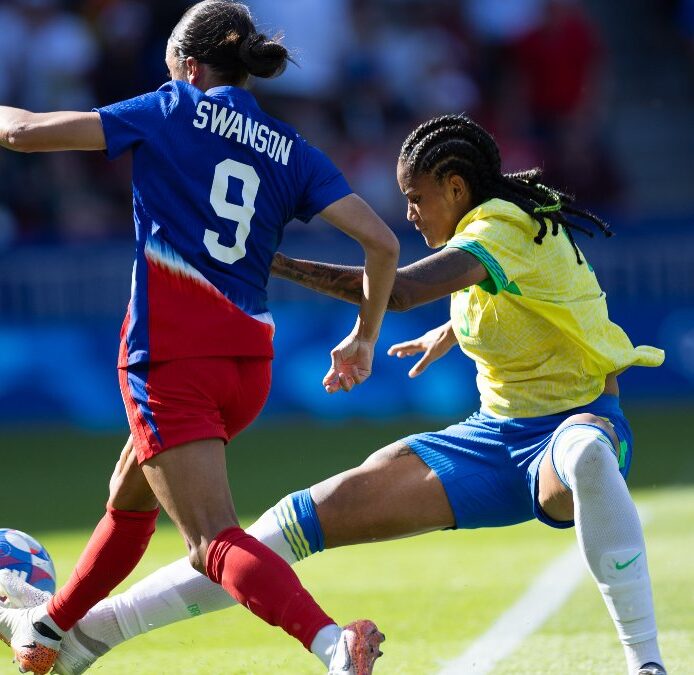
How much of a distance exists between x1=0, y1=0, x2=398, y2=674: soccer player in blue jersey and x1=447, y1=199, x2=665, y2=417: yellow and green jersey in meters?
0.59

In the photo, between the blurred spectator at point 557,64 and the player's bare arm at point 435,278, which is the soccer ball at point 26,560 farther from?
the blurred spectator at point 557,64

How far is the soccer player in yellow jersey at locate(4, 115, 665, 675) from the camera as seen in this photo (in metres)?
4.20

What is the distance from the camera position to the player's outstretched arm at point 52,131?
347cm

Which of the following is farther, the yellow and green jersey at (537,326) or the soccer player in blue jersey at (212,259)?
the yellow and green jersey at (537,326)

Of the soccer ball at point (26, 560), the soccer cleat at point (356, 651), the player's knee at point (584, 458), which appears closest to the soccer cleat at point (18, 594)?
the soccer ball at point (26, 560)

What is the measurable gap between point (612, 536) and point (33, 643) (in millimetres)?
1837

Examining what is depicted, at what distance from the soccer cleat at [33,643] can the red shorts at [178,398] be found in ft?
2.97

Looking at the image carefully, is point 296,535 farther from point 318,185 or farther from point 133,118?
point 133,118

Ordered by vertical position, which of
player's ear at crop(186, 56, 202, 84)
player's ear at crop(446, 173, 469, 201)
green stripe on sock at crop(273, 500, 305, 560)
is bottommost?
green stripe on sock at crop(273, 500, 305, 560)

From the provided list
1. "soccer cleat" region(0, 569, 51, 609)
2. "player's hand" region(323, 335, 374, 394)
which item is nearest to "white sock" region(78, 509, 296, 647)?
"soccer cleat" region(0, 569, 51, 609)

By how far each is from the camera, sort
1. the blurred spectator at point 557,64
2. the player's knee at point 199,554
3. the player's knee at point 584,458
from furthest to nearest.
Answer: the blurred spectator at point 557,64 → the player's knee at point 584,458 → the player's knee at point 199,554

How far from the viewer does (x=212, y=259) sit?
145 inches

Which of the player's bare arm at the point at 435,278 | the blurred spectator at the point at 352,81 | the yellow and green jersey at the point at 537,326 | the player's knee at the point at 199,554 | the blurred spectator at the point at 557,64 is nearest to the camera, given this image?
the player's knee at the point at 199,554

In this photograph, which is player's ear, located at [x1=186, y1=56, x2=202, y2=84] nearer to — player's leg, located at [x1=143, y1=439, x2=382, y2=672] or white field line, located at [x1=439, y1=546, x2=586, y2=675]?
player's leg, located at [x1=143, y1=439, x2=382, y2=672]
